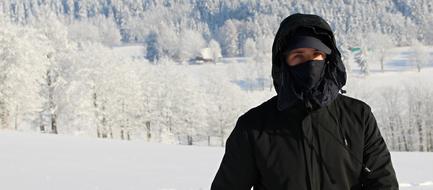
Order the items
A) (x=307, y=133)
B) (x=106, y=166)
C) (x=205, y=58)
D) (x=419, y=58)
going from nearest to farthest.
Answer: (x=307, y=133) → (x=106, y=166) → (x=419, y=58) → (x=205, y=58)

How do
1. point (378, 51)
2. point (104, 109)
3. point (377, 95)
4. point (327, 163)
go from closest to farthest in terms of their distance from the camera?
point (327, 163) → point (104, 109) → point (377, 95) → point (378, 51)

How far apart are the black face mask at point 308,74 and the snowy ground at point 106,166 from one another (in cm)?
1001

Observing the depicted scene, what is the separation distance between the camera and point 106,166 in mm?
17516

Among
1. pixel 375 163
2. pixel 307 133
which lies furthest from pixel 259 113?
pixel 375 163

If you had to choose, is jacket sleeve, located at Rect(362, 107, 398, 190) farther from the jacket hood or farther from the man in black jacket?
the jacket hood

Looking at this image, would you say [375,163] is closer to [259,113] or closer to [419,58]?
[259,113]

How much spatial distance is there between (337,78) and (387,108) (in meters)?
68.1

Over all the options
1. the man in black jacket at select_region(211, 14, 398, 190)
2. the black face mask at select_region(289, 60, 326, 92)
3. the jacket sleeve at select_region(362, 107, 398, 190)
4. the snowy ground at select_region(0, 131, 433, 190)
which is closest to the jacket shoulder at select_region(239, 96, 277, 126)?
the man in black jacket at select_region(211, 14, 398, 190)

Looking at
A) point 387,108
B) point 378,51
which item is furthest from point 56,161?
point 378,51

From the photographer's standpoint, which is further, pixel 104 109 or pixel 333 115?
pixel 104 109

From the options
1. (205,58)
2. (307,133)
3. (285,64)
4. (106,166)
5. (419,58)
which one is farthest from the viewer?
(205,58)

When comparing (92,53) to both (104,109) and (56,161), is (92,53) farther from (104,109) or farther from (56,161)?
(56,161)

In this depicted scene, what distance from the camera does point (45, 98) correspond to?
41656mm

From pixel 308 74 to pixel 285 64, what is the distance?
156mm
